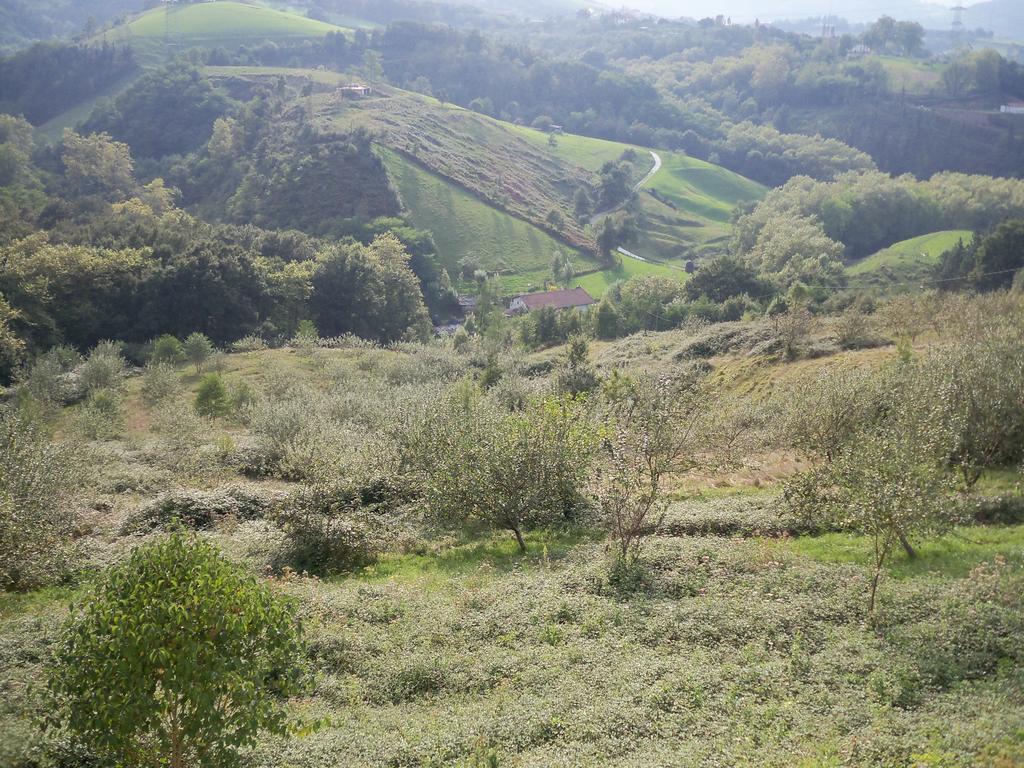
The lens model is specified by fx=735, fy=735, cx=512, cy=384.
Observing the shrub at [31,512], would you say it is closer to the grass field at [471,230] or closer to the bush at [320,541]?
the bush at [320,541]

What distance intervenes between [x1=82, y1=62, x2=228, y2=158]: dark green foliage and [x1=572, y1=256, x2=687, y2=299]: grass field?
94.0 m

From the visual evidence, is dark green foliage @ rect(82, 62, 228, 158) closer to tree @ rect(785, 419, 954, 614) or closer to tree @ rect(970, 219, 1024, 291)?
tree @ rect(970, 219, 1024, 291)

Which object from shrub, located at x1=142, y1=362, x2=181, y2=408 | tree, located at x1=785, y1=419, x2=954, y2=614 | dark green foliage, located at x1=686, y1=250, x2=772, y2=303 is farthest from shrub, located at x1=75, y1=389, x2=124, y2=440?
dark green foliage, located at x1=686, y1=250, x2=772, y2=303

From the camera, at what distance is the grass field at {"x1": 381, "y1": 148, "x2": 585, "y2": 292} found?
408 ft

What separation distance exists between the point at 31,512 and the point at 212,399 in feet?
83.0

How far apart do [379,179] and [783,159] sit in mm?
116917

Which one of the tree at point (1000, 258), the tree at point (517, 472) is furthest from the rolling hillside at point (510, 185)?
the tree at point (517, 472)

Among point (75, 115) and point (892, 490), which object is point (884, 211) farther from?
point (75, 115)

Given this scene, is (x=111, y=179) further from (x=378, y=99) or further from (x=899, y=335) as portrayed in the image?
(x=899, y=335)

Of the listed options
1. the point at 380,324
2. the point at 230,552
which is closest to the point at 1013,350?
the point at 230,552

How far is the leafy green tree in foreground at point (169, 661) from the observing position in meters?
10.8

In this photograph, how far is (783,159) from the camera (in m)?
194

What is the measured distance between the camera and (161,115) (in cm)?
16350

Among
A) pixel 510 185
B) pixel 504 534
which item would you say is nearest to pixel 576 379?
pixel 504 534
